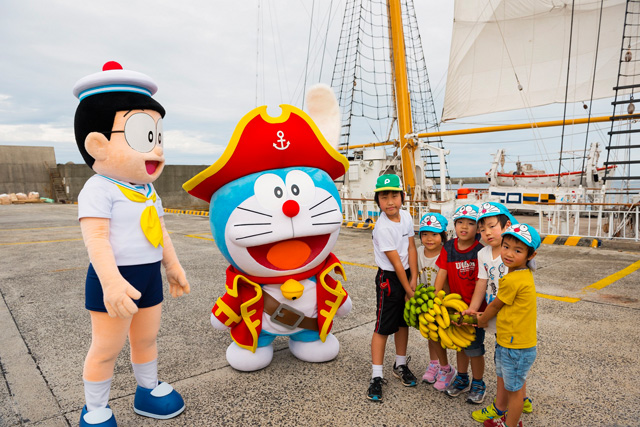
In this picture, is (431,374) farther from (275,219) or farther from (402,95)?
(402,95)

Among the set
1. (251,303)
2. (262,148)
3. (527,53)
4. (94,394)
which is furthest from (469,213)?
(527,53)

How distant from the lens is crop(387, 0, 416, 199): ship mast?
9570 millimetres

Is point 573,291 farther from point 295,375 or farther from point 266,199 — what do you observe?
point 266,199

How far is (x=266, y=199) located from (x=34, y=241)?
941 centimetres

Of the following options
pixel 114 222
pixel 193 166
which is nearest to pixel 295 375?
pixel 114 222

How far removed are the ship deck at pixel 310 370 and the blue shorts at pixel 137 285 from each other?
73 cm

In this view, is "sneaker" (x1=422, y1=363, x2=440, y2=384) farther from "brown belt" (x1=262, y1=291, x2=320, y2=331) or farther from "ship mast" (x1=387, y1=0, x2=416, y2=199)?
"ship mast" (x1=387, y1=0, x2=416, y2=199)

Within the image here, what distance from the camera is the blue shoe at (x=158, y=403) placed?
2.29 m

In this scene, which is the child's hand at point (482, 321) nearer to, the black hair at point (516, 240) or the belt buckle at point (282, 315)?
the black hair at point (516, 240)

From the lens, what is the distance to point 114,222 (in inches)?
83.1

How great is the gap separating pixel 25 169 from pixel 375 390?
34.1 m

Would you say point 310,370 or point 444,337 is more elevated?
point 444,337

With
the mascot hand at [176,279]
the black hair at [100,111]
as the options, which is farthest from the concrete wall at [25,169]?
the black hair at [100,111]

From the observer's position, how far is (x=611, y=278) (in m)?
5.27
